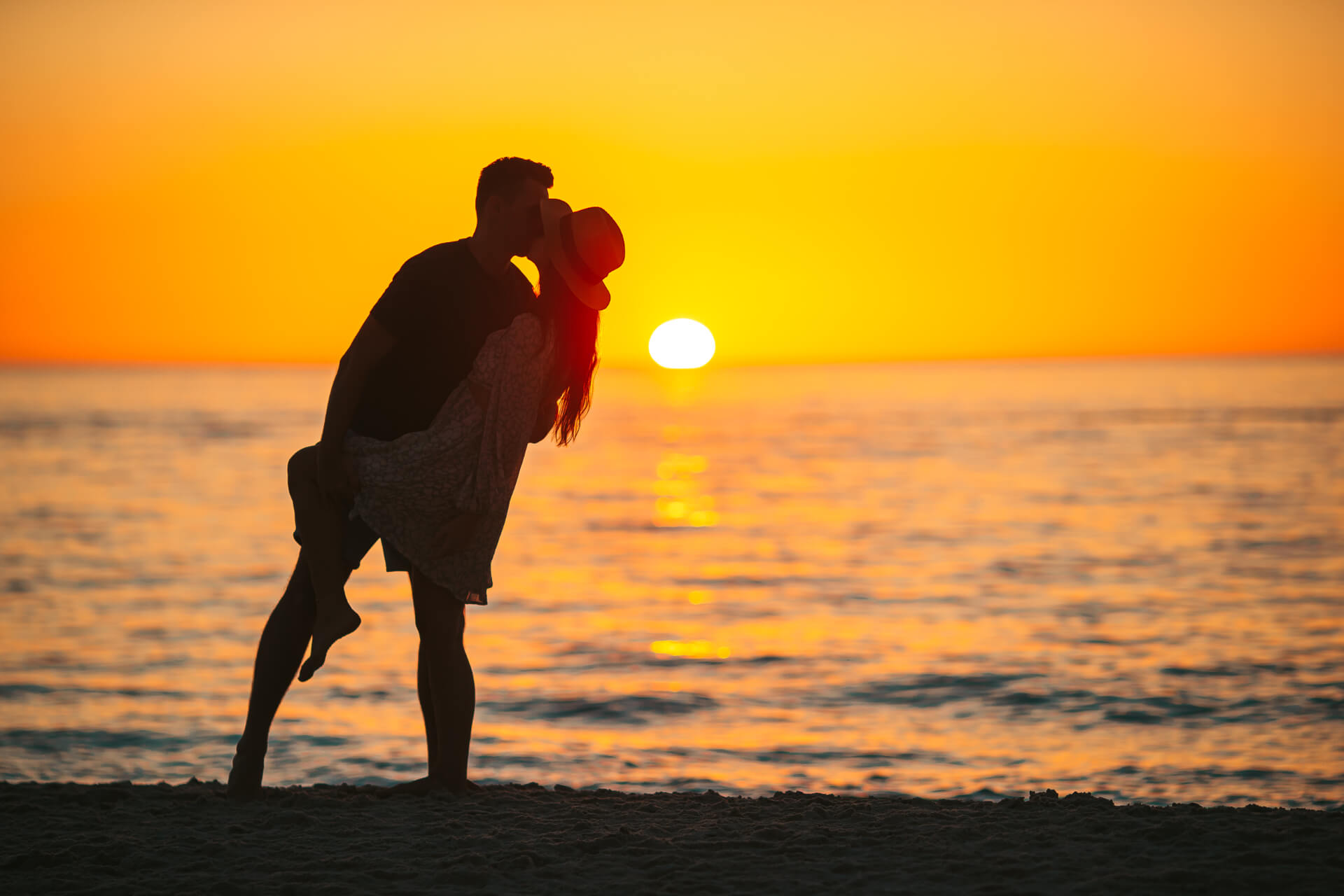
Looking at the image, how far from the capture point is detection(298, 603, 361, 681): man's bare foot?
3824 mm

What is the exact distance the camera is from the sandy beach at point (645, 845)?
316 cm

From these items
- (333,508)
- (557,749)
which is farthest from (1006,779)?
(333,508)

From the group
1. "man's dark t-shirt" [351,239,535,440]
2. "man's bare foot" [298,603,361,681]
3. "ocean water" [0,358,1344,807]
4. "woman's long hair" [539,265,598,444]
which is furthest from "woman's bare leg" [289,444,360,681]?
"ocean water" [0,358,1344,807]

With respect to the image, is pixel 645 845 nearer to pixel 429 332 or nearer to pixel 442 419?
pixel 442 419

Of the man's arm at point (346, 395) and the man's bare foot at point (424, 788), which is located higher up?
the man's arm at point (346, 395)

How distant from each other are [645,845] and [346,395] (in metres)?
1.59

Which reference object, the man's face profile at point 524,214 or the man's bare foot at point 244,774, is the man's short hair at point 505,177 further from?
the man's bare foot at point 244,774

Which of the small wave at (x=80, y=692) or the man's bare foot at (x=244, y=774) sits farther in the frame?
the small wave at (x=80, y=692)

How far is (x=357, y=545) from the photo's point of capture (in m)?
4.05

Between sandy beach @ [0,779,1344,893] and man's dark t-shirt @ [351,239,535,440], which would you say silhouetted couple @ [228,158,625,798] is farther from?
sandy beach @ [0,779,1344,893]

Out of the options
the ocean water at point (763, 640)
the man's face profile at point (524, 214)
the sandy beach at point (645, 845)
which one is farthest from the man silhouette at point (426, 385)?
the ocean water at point (763, 640)

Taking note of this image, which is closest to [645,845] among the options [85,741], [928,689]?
[85,741]

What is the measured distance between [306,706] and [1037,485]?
2413 centimetres

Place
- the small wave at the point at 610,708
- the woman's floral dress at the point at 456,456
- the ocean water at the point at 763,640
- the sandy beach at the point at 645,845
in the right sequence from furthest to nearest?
1. the small wave at the point at 610,708
2. the ocean water at the point at 763,640
3. the woman's floral dress at the point at 456,456
4. the sandy beach at the point at 645,845
